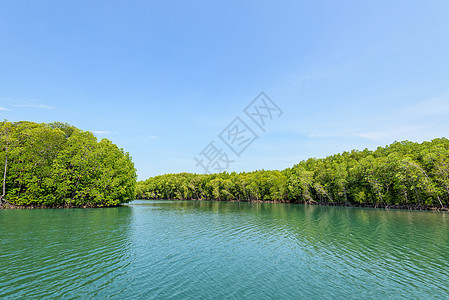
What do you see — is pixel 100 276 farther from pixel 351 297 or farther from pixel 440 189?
pixel 440 189

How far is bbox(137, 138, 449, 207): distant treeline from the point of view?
71.5m

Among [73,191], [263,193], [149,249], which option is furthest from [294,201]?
[149,249]

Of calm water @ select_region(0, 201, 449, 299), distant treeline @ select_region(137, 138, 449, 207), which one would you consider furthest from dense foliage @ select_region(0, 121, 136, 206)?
distant treeline @ select_region(137, 138, 449, 207)

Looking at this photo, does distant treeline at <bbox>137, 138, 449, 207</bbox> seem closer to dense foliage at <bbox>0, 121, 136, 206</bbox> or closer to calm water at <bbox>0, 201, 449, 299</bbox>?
calm water at <bbox>0, 201, 449, 299</bbox>

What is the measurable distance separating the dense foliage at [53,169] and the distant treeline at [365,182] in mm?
91400

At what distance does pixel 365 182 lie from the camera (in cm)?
9062

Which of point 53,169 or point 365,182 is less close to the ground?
point 53,169

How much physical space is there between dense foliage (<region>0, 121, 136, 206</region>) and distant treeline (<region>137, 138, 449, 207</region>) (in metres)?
91.4

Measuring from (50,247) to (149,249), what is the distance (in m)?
9.84

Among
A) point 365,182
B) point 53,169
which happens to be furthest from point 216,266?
point 365,182

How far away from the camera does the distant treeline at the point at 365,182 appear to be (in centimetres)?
7150

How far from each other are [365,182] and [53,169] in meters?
117

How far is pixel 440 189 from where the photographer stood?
6831 centimetres

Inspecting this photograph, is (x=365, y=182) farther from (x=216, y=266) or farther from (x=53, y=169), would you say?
(x=53, y=169)
